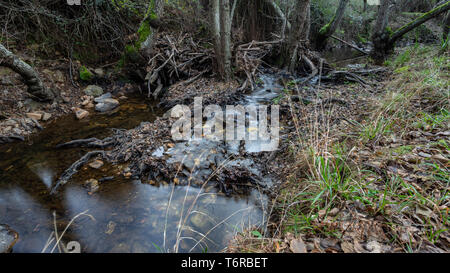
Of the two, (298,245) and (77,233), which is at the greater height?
(298,245)

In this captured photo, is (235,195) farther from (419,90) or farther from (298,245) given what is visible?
(419,90)

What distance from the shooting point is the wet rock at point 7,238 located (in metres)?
Answer: 2.02

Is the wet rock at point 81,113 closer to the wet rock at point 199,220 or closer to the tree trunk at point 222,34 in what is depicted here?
the tree trunk at point 222,34

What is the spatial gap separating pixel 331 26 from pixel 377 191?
10.1m

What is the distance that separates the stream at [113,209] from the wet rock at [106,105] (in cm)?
177

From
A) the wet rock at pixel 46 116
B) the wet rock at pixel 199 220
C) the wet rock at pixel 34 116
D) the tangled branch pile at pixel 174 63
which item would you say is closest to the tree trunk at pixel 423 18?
the tangled branch pile at pixel 174 63

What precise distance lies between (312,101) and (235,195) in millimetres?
3078

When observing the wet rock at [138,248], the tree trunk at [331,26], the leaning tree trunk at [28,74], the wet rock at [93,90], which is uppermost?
the tree trunk at [331,26]

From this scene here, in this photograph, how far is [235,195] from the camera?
2.62 metres

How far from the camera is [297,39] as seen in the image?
6129 mm

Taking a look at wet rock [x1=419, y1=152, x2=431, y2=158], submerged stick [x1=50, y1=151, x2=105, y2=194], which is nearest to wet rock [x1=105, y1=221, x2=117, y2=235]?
submerged stick [x1=50, y1=151, x2=105, y2=194]
